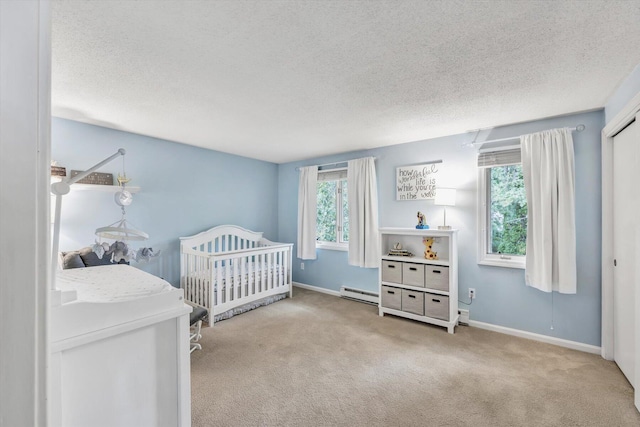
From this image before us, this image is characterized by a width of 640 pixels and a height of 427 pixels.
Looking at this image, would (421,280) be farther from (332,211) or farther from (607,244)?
(332,211)

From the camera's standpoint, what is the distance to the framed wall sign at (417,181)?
3.48 metres

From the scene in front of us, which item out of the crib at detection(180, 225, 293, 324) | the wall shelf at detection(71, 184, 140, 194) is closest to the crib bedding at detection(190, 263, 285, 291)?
the crib at detection(180, 225, 293, 324)

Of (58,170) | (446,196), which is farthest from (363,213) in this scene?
(58,170)

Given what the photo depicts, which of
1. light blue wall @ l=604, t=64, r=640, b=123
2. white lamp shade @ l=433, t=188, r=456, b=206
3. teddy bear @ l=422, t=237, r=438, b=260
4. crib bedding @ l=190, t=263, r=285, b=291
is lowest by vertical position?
crib bedding @ l=190, t=263, r=285, b=291

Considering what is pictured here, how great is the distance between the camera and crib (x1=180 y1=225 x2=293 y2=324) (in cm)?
325

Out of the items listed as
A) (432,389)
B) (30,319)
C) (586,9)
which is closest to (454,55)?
(586,9)

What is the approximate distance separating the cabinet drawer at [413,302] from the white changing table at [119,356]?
2596mm

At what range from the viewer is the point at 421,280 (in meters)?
3.20

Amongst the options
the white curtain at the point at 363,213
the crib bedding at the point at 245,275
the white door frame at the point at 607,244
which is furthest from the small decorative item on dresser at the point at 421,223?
the crib bedding at the point at 245,275

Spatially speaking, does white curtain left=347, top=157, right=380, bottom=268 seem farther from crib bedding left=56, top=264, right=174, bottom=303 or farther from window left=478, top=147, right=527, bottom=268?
crib bedding left=56, top=264, right=174, bottom=303

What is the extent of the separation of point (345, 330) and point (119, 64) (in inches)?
119

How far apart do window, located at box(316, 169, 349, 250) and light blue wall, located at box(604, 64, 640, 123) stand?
2844mm

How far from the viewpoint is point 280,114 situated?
8.70 feet

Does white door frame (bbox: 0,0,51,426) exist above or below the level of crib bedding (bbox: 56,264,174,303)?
above
